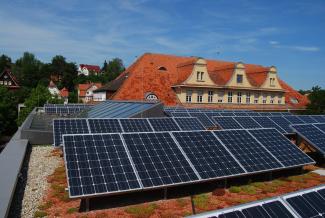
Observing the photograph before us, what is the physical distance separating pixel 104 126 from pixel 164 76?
34.1 metres

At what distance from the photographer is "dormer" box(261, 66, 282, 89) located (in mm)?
57719

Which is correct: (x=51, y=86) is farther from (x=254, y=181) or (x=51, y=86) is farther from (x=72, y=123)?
(x=254, y=181)

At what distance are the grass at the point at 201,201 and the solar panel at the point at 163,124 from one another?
7.13 m

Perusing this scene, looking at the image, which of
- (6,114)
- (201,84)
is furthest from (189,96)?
(6,114)

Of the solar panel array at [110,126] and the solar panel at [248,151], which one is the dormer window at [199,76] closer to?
the solar panel array at [110,126]

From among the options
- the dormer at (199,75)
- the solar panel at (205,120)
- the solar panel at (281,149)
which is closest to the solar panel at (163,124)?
the solar panel at (205,120)

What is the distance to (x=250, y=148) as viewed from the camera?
13.7 meters

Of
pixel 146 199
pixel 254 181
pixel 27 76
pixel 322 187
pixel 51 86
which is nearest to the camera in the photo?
pixel 322 187

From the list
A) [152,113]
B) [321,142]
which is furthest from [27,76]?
[321,142]

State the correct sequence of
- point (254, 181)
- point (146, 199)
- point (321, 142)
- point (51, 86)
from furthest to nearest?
point (51, 86)
point (321, 142)
point (254, 181)
point (146, 199)

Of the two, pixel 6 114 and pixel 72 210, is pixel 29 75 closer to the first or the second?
pixel 6 114

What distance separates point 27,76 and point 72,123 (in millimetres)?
115212

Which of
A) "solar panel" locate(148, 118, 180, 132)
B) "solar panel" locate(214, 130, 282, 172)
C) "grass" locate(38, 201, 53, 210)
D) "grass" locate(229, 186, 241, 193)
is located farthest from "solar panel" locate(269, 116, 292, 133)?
"grass" locate(38, 201, 53, 210)

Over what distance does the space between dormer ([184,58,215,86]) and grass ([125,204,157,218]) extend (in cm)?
4055
